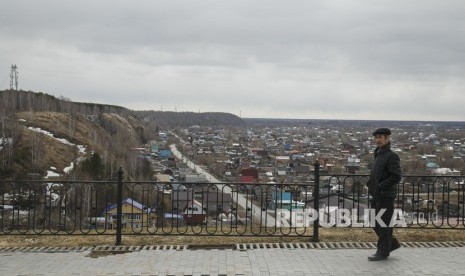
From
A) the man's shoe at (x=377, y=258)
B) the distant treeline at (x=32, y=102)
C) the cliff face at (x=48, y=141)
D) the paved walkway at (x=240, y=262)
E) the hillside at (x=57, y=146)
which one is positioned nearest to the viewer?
the paved walkway at (x=240, y=262)

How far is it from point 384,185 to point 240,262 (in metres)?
2.45

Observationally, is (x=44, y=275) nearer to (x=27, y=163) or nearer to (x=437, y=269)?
(x=437, y=269)

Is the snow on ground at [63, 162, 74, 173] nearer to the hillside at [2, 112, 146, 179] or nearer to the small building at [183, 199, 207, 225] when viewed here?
the hillside at [2, 112, 146, 179]

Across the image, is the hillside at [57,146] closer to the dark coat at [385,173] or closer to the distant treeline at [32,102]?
the distant treeline at [32,102]

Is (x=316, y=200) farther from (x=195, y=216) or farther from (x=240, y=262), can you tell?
(x=195, y=216)

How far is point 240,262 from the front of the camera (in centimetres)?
738

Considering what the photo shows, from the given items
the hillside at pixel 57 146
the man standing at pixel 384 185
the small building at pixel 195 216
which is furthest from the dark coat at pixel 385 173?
the hillside at pixel 57 146

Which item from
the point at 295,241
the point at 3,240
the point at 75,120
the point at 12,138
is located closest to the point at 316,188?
the point at 295,241

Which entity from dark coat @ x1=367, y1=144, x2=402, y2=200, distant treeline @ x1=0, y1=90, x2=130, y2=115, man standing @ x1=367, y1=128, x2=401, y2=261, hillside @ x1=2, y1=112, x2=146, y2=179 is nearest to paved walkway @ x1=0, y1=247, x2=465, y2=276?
man standing @ x1=367, y1=128, x2=401, y2=261

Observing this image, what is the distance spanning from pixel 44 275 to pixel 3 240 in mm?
2658

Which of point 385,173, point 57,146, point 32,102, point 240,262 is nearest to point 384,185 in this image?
point 385,173

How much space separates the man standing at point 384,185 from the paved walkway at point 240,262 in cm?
27

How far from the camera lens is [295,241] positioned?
866cm

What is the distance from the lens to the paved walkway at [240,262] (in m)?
6.89
